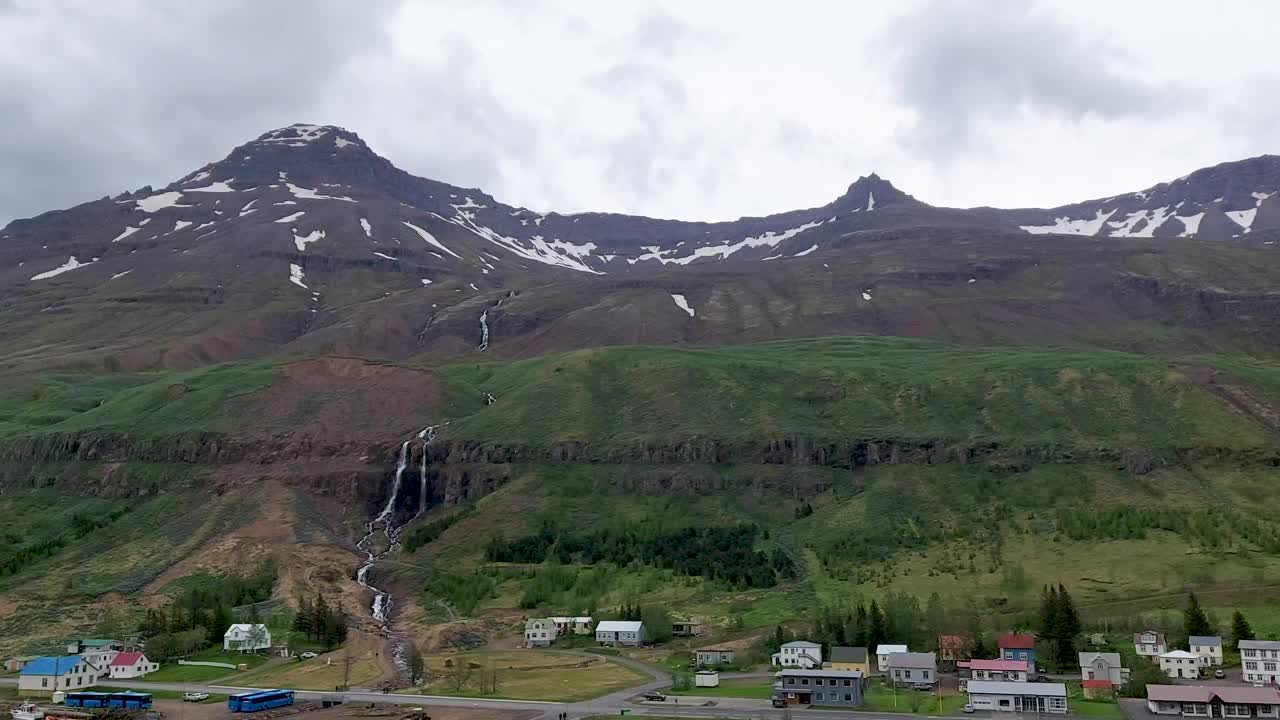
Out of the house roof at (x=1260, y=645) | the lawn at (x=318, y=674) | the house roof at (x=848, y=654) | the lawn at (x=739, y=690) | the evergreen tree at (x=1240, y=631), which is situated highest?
the evergreen tree at (x=1240, y=631)

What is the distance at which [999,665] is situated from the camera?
63.2m

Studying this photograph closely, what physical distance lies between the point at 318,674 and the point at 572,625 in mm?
21976

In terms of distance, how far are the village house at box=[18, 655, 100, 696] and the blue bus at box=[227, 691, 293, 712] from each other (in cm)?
1392

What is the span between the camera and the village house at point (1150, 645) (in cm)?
6744

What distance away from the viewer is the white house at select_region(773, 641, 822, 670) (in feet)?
225

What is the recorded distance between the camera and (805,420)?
5094 inches

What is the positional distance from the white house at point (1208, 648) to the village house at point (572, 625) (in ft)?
146

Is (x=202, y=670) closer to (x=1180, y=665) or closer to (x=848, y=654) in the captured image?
(x=848, y=654)

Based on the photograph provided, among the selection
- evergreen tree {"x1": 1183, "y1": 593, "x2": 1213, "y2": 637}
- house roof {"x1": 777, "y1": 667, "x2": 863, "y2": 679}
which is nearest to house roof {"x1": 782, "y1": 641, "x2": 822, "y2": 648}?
house roof {"x1": 777, "y1": 667, "x2": 863, "y2": 679}

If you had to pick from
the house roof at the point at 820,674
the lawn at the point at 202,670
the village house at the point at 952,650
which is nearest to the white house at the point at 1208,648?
the village house at the point at 952,650

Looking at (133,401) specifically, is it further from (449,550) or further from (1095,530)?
(1095,530)

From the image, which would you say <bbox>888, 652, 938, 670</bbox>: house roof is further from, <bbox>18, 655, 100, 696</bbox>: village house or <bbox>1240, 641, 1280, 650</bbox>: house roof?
<bbox>18, 655, 100, 696</bbox>: village house

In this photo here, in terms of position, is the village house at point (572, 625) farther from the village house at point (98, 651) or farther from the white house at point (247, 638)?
the village house at point (98, 651)

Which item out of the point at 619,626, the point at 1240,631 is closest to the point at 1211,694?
the point at 1240,631
